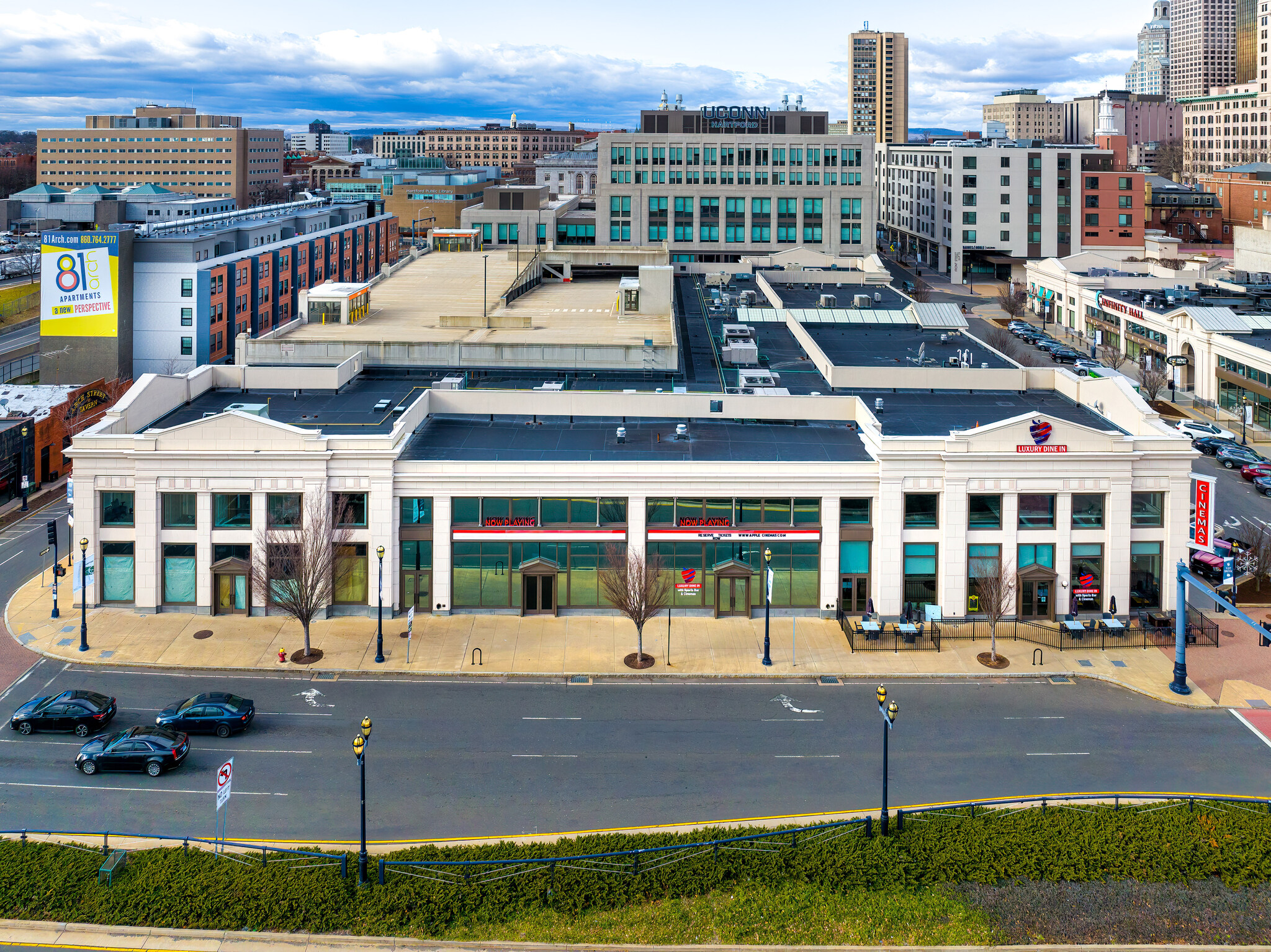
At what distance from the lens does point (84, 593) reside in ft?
156

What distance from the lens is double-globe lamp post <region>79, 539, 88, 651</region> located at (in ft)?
153

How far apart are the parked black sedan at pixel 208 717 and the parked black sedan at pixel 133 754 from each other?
2031mm

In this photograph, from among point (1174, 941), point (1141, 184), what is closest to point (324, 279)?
point (1141, 184)

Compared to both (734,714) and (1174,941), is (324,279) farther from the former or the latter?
(1174,941)

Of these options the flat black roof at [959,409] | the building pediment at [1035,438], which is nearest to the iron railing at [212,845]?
the building pediment at [1035,438]

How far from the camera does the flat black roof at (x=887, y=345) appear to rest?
69494 millimetres

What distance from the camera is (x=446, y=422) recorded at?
60.0 metres

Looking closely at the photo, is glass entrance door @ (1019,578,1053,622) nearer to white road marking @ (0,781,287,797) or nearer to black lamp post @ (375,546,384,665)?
black lamp post @ (375,546,384,665)

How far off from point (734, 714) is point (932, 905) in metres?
13.0

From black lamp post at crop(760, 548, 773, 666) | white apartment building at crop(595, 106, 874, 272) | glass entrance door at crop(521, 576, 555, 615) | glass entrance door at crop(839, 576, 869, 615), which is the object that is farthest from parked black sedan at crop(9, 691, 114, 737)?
white apartment building at crop(595, 106, 874, 272)

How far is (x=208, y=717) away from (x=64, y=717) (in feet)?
16.6

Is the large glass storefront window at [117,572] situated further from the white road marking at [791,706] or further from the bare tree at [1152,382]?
the bare tree at [1152,382]

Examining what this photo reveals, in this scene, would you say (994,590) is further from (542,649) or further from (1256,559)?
(542,649)

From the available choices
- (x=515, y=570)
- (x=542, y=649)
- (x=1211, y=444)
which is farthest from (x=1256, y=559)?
(x=515, y=570)
